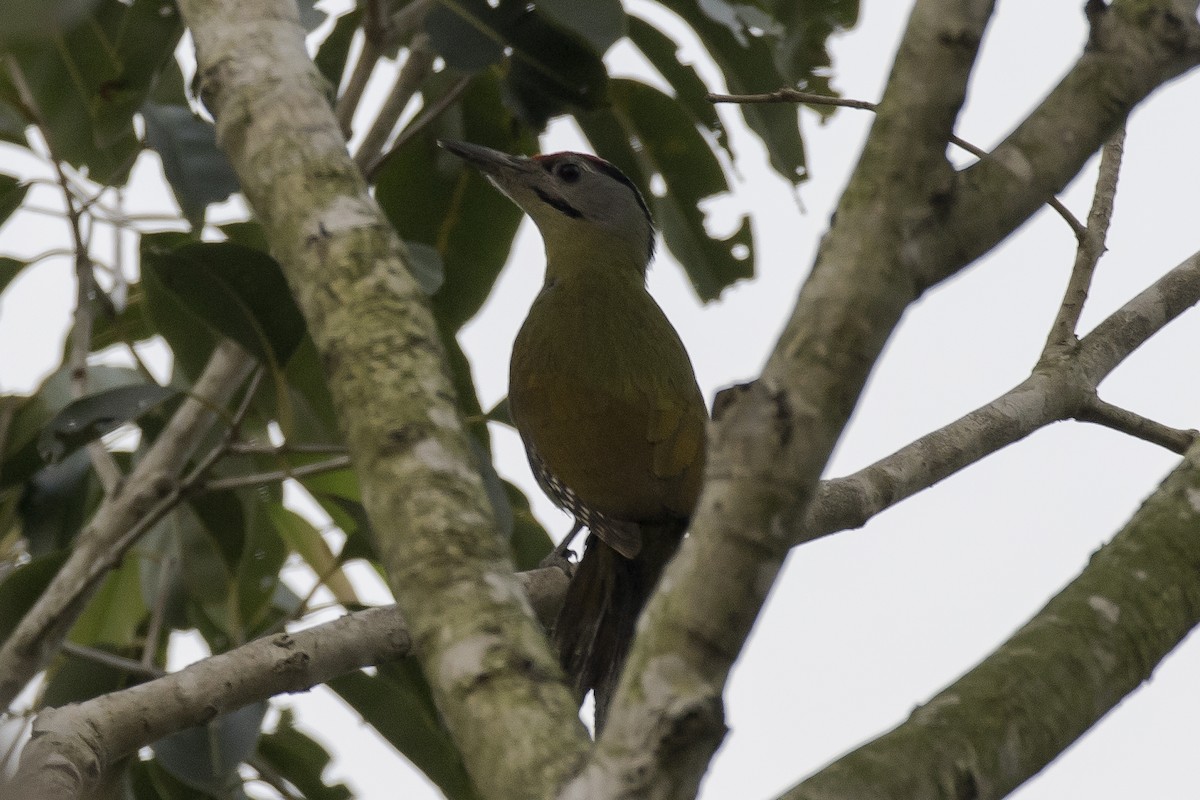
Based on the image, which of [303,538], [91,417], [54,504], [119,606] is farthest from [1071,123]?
[119,606]

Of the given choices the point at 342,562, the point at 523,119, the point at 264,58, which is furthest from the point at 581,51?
the point at 264,58

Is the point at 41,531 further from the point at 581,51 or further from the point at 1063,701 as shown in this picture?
the point at 1063,701

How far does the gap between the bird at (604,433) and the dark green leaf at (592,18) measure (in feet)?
2.71

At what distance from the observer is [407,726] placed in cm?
310

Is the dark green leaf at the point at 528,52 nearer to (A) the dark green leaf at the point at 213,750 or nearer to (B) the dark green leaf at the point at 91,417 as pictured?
(B) the dark green leaf at the point at 91,417

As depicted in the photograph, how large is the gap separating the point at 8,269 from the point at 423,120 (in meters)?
1.23

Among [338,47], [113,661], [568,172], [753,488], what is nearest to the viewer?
[753,488]

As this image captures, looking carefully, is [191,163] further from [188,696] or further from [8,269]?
[188,696]

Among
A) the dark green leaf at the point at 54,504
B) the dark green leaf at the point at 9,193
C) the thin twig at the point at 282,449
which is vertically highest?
the dark green leaf at the point at 9,193

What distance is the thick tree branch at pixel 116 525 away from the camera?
267cm

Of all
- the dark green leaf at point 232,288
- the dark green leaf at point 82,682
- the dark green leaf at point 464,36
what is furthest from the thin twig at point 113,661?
the dark green leaf at point 464,36

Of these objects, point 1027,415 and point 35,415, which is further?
point 35,415

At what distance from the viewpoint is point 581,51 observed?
3.33 metres

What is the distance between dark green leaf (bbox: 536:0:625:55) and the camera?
2930mm
